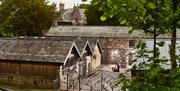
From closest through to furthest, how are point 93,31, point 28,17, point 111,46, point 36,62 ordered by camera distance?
point 36,62 → point 111,46 → point 93,31 → point 28,17

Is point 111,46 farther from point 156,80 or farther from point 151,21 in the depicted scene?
point 156,80

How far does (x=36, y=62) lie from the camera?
3189 centimetres

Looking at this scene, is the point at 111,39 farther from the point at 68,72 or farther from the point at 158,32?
the point at 158,32

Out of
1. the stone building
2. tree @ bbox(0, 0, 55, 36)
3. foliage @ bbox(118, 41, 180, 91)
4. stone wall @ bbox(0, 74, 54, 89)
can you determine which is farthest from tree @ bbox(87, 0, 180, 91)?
tree @ bbox(0, 0, 55, 36)

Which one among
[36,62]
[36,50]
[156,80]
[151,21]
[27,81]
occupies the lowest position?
[27,81]

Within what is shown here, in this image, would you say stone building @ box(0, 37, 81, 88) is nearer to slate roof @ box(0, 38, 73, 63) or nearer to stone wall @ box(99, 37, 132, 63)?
slate roof @ box(0, 38, 73, 63)

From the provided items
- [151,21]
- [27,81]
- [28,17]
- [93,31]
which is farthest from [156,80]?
[28,17]

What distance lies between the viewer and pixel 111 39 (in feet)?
159

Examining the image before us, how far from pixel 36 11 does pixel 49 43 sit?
96.3 feet

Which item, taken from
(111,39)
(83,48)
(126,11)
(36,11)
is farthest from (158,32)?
(36,11)

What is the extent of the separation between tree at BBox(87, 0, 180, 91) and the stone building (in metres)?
25.2

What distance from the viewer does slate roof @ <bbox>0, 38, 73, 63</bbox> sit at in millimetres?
31483

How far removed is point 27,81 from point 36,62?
2.36 meters

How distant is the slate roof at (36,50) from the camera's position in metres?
31.5
